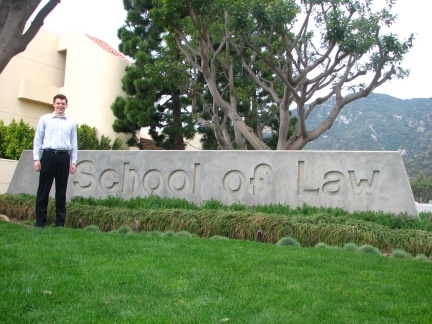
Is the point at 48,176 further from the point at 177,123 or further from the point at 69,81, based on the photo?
the point at 69,81

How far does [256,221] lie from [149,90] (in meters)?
10.8

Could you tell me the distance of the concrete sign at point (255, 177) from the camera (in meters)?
9.05

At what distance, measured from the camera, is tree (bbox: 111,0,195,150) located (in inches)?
682

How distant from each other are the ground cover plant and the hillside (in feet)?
81.2

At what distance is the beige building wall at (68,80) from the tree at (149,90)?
1.51m

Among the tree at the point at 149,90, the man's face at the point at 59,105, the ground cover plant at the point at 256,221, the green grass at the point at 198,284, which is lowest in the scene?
the green grass at the point at 198,284

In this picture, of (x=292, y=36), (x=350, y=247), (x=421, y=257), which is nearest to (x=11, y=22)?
(x=350, y=247)

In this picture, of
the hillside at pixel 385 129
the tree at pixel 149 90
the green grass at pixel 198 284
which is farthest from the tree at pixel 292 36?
the hillside at pixel 385 129

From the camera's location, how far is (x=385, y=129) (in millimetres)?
42125

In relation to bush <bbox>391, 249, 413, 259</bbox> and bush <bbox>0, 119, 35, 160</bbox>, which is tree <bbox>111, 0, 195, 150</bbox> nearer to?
bush <bbox>0, 119, 35, 160</bbox>

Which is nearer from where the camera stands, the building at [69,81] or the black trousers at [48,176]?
the black trousers at [48,176]

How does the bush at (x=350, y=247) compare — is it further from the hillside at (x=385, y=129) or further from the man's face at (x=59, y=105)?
the hillside at (x=385, y=129)

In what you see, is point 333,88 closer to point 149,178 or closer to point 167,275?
point 149,178

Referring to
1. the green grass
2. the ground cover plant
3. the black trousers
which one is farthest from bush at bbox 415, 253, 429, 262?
the black trousers
